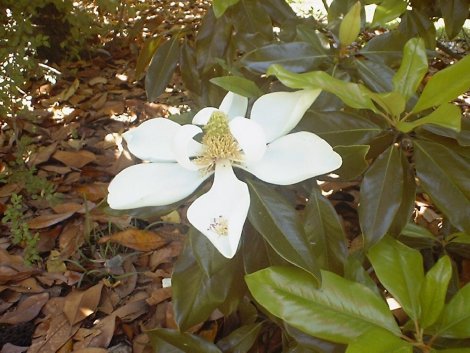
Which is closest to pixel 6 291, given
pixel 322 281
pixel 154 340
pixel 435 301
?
pixel 154 340

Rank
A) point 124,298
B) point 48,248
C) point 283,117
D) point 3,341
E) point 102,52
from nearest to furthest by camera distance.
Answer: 1. point 283,117
2. point 3,341
3. point 124,298
4. point 48,248
5. point 102,52

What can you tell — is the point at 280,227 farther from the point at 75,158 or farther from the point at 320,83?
the point at 75,158

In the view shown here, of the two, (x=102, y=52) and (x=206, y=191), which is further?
(x=102, y=52)

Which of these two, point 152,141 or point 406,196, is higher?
point 152,141

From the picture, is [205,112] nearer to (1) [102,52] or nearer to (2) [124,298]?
(2) [124,298]

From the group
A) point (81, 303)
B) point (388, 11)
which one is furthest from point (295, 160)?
point (81, 303)

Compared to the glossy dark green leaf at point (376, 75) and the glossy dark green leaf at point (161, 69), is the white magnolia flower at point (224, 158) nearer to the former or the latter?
the glossy dark green leaf at point (376, 75)
